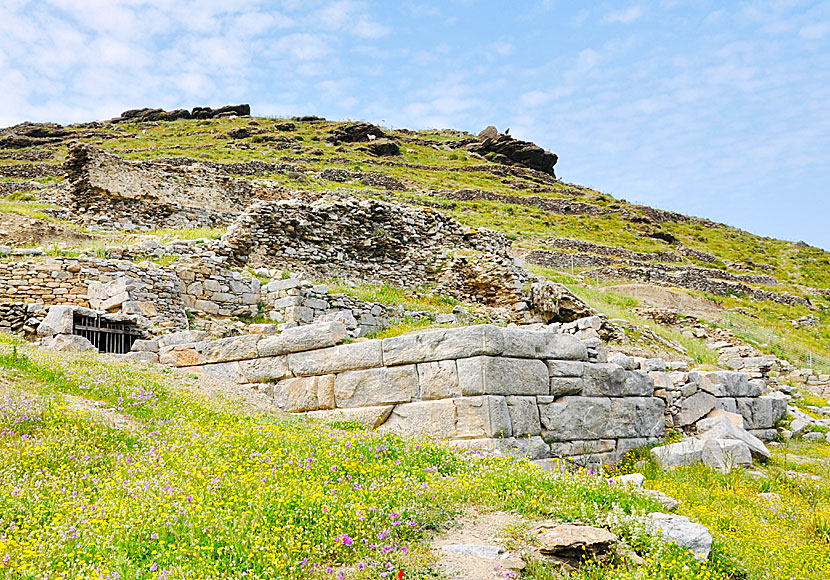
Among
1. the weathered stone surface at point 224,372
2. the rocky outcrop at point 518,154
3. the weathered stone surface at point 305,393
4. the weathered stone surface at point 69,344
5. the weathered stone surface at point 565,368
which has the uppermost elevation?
the rocky outcrop at point 518,154

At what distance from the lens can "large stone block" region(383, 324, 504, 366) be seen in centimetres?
777

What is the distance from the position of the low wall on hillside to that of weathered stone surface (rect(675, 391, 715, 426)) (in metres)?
0.03

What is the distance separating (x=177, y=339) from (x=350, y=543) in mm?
8594

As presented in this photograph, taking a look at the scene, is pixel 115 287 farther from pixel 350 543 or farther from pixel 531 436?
pixel 350 543

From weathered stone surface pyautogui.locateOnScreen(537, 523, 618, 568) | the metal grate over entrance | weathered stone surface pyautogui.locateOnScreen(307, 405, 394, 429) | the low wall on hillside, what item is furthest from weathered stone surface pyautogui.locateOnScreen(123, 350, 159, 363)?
weathered stone surface pyautogui.locateOnScreen(537, 523, 618, 568)

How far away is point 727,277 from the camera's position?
46.5 m

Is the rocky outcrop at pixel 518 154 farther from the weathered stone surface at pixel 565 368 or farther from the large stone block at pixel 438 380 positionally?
the large stone block at pixel 438 380

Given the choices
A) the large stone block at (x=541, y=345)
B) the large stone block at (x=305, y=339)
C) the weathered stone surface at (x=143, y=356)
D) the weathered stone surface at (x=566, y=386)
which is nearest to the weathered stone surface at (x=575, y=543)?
the large stone block at (x=541, y=345)

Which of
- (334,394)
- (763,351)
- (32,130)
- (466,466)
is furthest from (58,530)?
(32,130)

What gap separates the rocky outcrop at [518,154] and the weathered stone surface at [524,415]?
77.2 meters

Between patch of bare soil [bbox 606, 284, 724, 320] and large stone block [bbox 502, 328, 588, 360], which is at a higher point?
patch of bare soil [bbox 606, 284, 724, 320]

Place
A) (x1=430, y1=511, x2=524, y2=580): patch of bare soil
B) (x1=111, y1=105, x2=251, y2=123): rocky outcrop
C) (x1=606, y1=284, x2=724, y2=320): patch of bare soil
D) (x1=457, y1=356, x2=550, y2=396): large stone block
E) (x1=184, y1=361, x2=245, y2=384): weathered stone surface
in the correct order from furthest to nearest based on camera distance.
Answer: (x1=111, y1=105, x2=251, y2=123): rocky outcrop < (x1=606, y1=284, x2=724, y2=320): patch of bare soil < (x1=184, y1=361, x2=245, y2=384): weathered stone surface < (x1=457, y1=356, x2=550, y2=396): large stone block < (x1=430, y1=511, x2=524, y2=580): patch of bare soil

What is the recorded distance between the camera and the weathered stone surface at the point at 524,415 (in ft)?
25.5

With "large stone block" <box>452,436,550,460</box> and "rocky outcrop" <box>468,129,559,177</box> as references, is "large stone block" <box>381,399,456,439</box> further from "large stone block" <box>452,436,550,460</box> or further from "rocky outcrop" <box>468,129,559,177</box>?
"rocky outcrop" <box>468,129,559,177</box>
